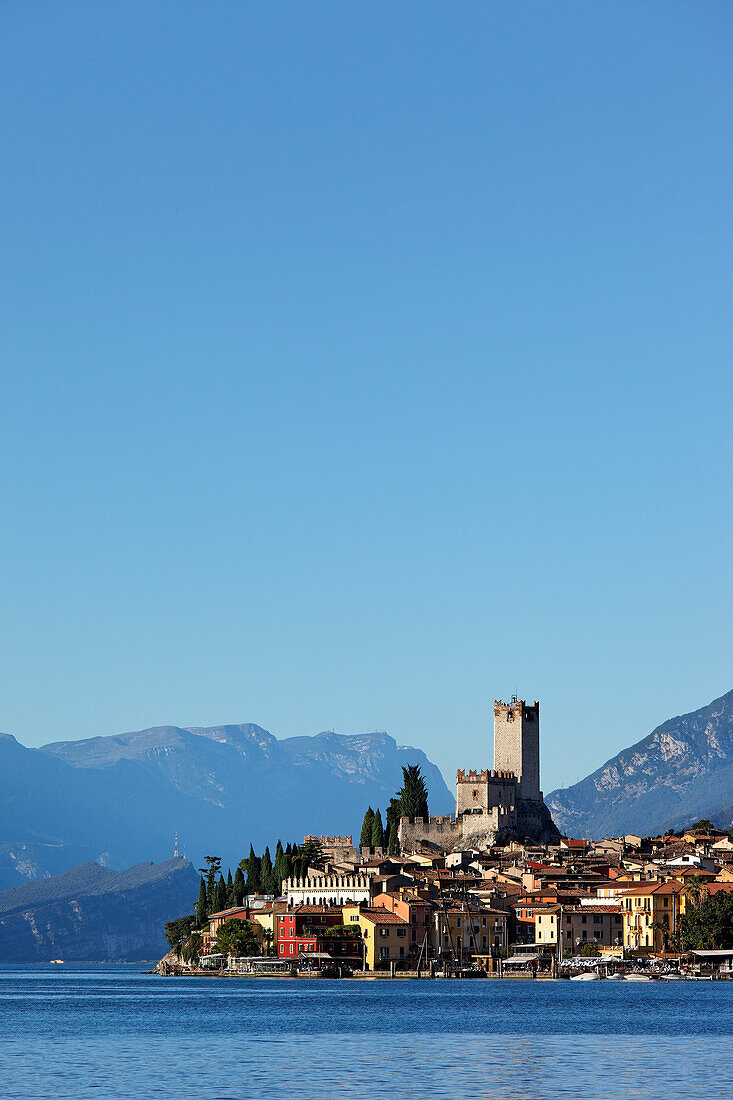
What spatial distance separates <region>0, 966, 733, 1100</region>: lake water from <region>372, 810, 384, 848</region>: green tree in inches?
1920

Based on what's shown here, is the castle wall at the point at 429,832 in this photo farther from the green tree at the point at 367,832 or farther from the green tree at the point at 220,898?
the green tree at the point at 220,898

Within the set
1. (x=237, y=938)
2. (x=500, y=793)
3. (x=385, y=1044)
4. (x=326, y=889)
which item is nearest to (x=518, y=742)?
(x=500, y=793)

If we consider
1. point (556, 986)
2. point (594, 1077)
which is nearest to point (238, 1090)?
point (594, 1077)

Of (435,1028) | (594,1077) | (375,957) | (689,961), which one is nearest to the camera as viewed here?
(594,1077)

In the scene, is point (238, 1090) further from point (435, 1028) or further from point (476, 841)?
point (476, 841)

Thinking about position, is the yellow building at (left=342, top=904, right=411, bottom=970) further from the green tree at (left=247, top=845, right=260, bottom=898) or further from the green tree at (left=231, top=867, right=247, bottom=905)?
the green tree at (left=231, top=867, right=247, bottom=905)

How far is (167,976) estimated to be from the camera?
171 meters

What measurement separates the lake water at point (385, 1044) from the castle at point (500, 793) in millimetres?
44750

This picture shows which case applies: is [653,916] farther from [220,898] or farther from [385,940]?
[220,898]

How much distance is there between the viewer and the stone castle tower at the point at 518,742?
159 metres

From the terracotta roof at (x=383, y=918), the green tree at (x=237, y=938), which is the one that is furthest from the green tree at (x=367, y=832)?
the terracotta roof at (x=383, y=918)

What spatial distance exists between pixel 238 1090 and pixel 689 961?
73810 mm

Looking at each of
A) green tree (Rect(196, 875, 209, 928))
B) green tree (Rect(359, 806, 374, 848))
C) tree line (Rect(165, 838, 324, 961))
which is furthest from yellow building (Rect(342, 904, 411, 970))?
green tree (Rect(359, 806, 374, 848))

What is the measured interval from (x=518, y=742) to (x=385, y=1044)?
294 ft
